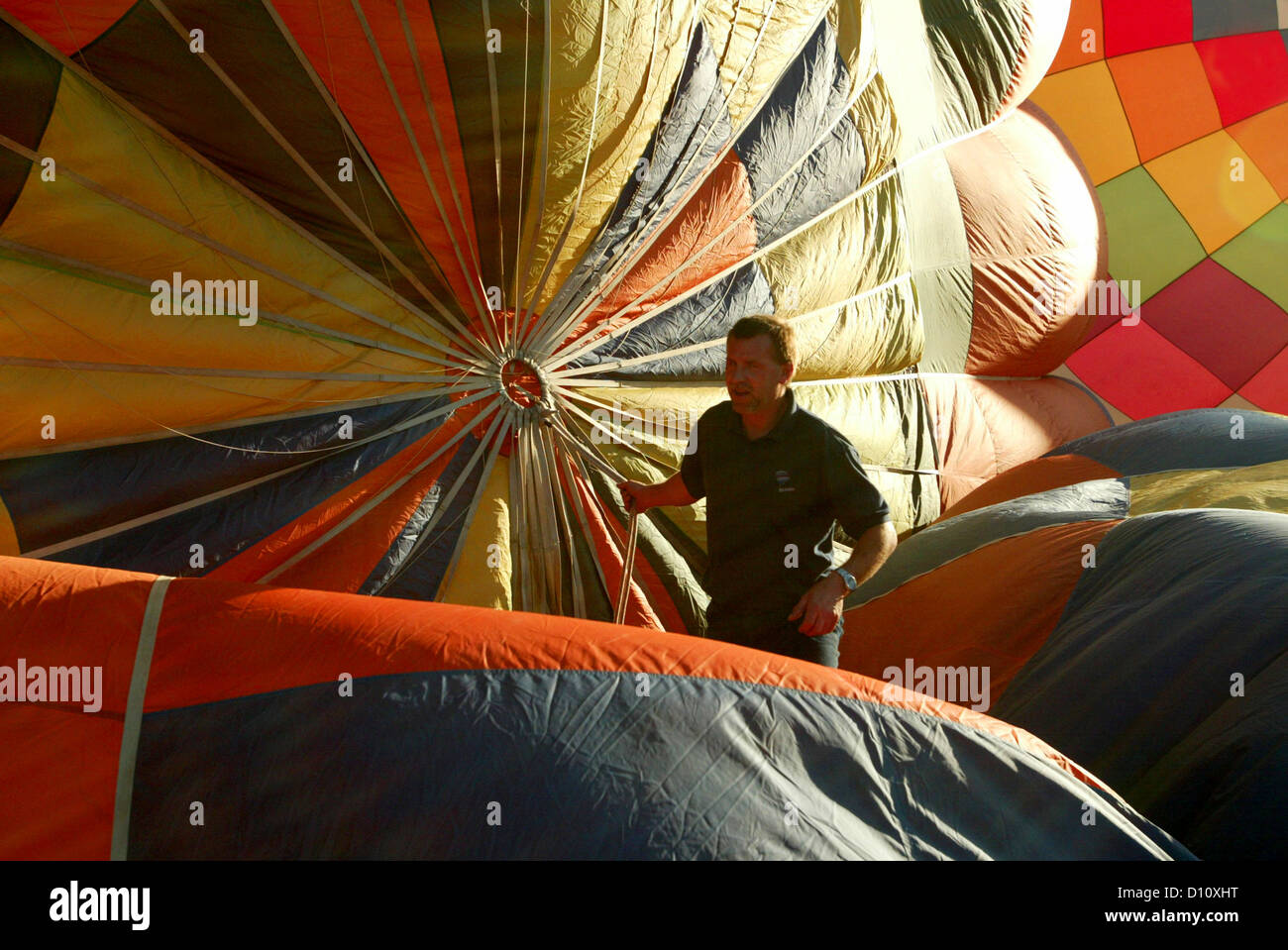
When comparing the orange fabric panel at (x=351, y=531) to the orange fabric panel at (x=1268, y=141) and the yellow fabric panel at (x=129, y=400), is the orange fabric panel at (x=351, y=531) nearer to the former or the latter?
the yellow fabric panel at (x=129, y=400)

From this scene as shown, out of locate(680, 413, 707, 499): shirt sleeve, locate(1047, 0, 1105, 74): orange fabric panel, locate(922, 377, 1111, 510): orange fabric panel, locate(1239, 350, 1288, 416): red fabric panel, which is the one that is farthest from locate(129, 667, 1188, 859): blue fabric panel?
locate(1047, 0, 1105, 74): orange fabric panel

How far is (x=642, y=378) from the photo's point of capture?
9.66 feet

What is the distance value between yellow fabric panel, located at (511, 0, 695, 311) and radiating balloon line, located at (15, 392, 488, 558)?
1.31ft

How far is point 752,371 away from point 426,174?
2.81ft

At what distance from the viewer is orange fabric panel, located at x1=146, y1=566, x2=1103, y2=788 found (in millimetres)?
1648

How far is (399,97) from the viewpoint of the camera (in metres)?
2.52

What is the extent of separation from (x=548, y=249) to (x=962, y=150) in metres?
2.26

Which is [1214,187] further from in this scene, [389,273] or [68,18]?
[68,18]

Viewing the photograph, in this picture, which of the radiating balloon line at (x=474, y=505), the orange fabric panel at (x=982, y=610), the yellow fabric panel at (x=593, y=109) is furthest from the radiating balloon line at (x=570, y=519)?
the orange fabric panel at (x=982, y=610)

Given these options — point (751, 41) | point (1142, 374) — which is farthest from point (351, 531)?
point (1142, 374)

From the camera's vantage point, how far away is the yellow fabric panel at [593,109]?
8.62 ft

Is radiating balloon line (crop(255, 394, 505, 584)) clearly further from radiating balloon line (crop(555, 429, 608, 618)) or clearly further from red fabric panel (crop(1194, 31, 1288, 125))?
red fabric panel (crop(1194, 31, 1288, 125))
